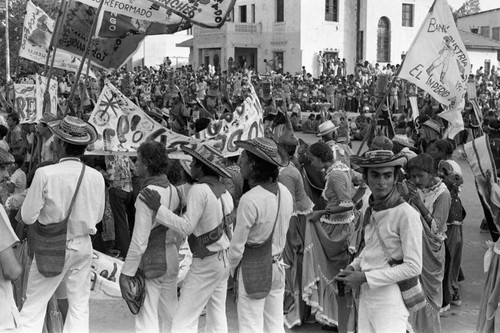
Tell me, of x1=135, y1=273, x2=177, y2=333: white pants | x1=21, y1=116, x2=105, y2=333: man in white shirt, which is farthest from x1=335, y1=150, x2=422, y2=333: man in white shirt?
x1=21, y1=116, x2=105, y2=333: man in white shirt

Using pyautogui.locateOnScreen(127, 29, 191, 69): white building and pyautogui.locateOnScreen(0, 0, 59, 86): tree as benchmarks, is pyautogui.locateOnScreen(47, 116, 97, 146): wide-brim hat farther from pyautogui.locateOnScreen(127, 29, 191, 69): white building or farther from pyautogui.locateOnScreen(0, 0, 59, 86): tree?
pyautogui.locateOnScreen(127, 29, 191, 69): white building

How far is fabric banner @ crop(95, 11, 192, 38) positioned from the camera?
9.54 metres

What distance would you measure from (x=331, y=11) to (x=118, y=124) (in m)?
48.1

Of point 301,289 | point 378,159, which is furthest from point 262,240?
point 301,289

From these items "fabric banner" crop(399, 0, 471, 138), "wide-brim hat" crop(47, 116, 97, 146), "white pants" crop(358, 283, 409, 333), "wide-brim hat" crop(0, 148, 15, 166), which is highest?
"fabric banner" crop(399, 0, 471, 138)

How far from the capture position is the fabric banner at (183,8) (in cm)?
802

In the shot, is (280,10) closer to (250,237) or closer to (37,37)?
(37,37)

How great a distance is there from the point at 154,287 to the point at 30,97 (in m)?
6.90

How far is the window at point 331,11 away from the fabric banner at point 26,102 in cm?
4409

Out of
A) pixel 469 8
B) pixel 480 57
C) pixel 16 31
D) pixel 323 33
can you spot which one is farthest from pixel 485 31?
pixel 16 31

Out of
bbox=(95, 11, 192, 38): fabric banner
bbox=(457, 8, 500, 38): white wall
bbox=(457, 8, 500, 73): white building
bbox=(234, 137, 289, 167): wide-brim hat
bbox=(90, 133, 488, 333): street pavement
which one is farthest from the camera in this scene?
bbox=(457, 8, 500, 38): white wall

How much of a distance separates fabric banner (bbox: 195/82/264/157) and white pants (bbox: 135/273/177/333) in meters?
2.27

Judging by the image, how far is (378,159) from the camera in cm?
430

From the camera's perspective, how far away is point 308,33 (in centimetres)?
5191
